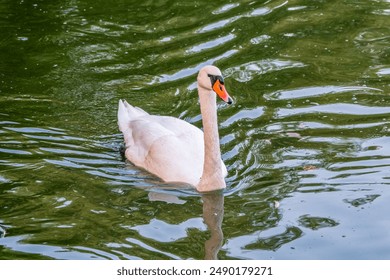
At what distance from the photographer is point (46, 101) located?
12.2 metres

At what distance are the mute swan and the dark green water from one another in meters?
0.15

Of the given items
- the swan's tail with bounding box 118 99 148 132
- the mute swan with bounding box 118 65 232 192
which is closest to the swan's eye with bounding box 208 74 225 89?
the mute swan with bounding box 118 65 232 192

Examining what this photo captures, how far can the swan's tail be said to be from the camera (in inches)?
448

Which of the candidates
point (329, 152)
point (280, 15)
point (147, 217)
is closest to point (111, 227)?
point (147, 217)

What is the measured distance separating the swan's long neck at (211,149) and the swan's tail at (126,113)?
1610mm

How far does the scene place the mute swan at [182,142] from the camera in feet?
32.3

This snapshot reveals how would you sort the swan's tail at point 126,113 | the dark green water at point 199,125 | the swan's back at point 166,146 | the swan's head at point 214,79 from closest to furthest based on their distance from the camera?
the dark green water at point 199,125
the swan's head at point 214,79
the swan's back at point 166,146
the swan's tail at point 126,113

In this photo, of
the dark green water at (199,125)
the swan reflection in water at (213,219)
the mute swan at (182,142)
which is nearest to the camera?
the swan reflection in water at (213,219)

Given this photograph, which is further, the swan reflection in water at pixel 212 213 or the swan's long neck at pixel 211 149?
the swan's long neck at pixel 211 149

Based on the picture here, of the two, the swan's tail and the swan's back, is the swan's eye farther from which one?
the swan's tail

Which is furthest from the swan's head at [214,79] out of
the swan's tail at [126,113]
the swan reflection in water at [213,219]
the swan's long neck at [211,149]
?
the swan's tail at [126,113]

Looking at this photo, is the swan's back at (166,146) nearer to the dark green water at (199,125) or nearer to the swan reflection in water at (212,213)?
the dark green water at (199,125)

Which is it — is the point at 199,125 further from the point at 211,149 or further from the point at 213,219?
the point at 213,219
